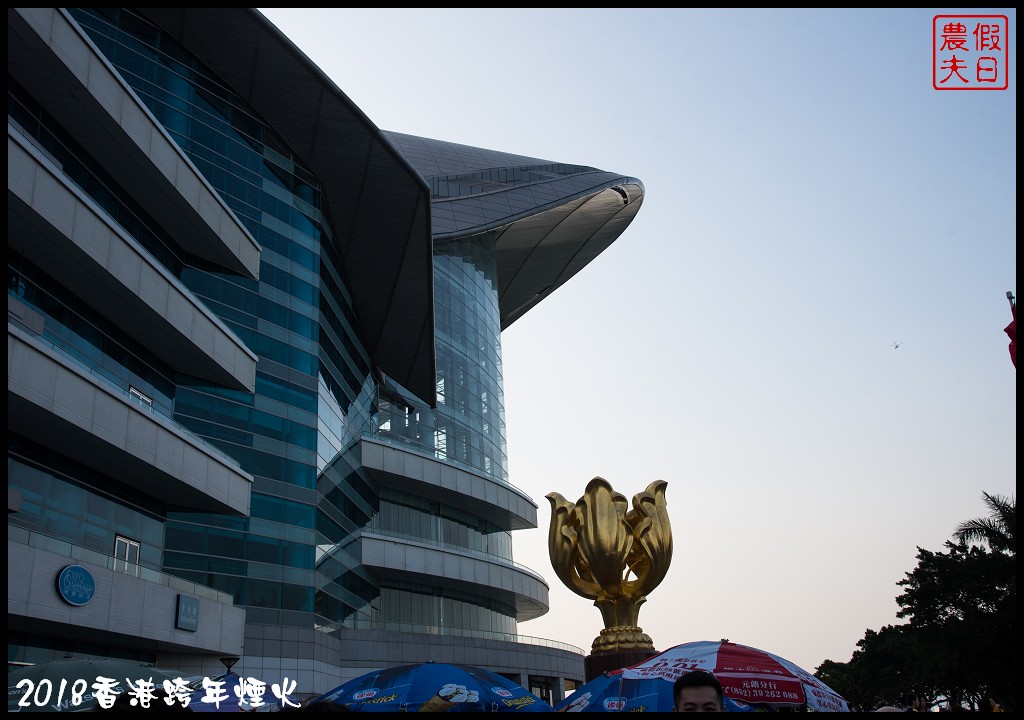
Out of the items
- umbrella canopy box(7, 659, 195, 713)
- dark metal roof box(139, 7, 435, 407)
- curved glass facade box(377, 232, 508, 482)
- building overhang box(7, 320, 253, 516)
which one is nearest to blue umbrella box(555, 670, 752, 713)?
umbrella canopy box(7, 659, 195, 713)

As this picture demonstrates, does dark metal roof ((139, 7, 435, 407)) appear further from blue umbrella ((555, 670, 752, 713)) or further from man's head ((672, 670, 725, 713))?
man's head ((672, 670, 725, 713))

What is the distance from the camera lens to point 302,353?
36125mm

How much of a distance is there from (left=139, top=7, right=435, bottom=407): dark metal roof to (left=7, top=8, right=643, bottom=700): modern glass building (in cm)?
11

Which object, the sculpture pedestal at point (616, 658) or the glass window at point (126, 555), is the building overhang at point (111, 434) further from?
the sculpture pedestal at point (616, 658)

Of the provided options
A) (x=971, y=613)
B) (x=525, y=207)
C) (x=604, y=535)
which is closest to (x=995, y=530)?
(x=971, y=613)

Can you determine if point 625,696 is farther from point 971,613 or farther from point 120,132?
point 971,613

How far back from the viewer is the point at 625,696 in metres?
11.9

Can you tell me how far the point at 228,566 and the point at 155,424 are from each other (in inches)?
256

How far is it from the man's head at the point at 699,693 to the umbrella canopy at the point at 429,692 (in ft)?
15.8

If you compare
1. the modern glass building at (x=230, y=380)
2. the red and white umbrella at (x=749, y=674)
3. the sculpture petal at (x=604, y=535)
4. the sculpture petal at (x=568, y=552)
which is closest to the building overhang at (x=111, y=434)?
the modern glass building at (x=230, y=380)

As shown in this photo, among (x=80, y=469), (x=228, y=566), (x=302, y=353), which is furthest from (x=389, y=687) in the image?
(x=302, y=353)

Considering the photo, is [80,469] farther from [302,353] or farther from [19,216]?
[302,353]

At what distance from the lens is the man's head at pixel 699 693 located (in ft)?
21.8

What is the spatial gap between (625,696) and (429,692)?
2.43m
